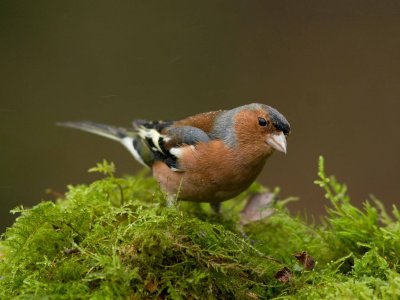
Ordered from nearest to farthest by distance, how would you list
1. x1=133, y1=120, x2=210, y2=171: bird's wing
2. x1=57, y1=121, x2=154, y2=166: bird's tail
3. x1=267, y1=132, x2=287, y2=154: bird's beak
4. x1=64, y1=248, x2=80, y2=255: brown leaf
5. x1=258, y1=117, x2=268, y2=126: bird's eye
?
Result: x1=64, y1=248, x2=80, y2=255: brown leaf, x1=267, y1=132, x2=287, y2=154: bird's beak, x1=258, y1=117, x2=268, y2=126: bird's eye, x1=133, y1=120, x2=210, y2=171: bird's wing, x1=57, y1=121, x2=154, y2=166: bird's tail

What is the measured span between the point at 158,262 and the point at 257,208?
5.44ft

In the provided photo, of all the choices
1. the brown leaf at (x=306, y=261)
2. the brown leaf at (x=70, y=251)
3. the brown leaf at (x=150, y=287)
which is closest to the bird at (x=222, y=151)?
the brown leaf at (x=306, y=261)

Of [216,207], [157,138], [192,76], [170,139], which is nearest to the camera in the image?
[216,207]

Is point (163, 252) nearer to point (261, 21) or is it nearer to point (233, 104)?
point (233, 104)

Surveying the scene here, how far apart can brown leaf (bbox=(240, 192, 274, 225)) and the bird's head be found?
364 mm

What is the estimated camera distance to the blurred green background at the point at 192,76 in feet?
32.3

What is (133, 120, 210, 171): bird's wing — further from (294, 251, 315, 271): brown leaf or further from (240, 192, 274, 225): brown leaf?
(294, 251, 315, 271): brown leaf

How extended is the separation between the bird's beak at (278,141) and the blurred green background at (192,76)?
5616 mm

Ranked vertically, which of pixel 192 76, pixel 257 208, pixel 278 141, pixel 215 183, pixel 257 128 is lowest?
pixel 257 208

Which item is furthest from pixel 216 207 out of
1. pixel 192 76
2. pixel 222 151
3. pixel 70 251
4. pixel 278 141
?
pixel 192 76

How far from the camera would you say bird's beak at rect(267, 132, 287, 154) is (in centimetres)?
380

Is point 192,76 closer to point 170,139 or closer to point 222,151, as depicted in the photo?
point 170,139

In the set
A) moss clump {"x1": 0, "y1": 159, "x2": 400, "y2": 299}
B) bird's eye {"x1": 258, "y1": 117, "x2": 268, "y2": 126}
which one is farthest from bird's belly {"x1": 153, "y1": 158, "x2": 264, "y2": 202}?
moss clump {"x1": 0, "y1": 159, "x2": 400, "y2": 299}

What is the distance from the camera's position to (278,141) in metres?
3.85
